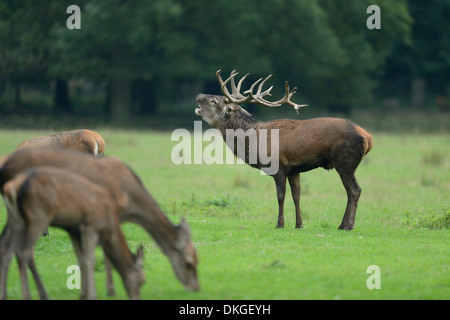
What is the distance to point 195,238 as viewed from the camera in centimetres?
1085

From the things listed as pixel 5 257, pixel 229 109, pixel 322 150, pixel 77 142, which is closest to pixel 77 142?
pixel 77 142

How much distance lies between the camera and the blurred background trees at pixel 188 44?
119 ft

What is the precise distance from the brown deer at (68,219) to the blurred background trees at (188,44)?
2883cm

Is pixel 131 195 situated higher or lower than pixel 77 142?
lower

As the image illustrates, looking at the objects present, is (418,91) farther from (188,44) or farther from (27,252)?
(27,252)

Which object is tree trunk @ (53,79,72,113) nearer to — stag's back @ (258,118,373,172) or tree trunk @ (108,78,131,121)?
tree trunk @ (108,78,131,121)

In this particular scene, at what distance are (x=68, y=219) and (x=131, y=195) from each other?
0.78 metres

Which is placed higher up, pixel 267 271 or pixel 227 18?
pixel 227 18

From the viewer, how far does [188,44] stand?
3688 centimetres

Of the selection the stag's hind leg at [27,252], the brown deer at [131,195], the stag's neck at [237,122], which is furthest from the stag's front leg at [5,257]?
the stag's neck at [237,122]

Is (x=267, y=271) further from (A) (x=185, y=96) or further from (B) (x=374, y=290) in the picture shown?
(A) (x=185, y=96)

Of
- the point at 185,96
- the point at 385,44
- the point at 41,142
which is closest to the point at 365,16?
the point at 385,44

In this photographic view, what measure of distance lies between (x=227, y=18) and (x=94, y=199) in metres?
31.1
